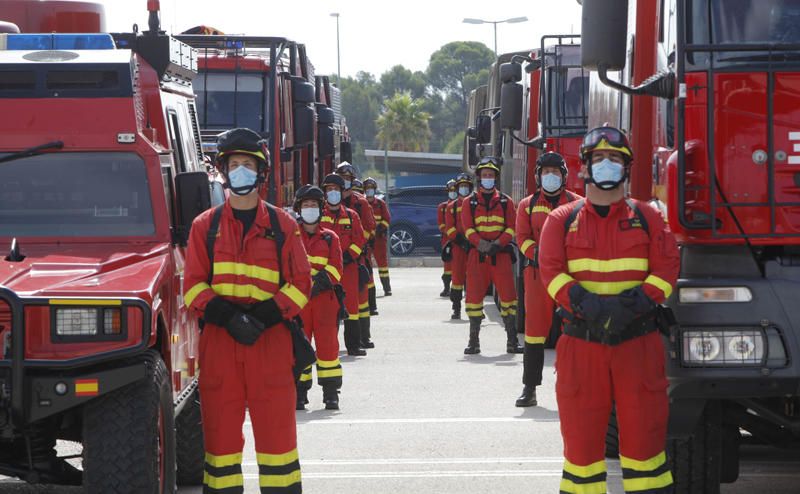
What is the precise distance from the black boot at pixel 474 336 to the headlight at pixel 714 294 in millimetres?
9369

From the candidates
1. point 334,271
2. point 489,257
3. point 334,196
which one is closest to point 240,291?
point 334,271

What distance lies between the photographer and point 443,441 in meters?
10.7

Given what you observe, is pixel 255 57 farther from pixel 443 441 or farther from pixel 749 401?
pixel 749 401

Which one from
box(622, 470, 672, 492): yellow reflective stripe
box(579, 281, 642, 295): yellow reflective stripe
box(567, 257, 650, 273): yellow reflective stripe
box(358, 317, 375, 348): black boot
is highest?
box(567, 257, 650, 273): yellow reflective stripe

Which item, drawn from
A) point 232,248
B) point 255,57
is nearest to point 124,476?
point 232,248

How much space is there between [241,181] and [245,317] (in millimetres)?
704

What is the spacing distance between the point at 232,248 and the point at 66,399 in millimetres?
1135

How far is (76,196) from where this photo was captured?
815cm

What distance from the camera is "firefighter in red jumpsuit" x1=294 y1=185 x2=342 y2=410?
12.4 m

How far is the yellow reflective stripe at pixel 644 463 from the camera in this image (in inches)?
275

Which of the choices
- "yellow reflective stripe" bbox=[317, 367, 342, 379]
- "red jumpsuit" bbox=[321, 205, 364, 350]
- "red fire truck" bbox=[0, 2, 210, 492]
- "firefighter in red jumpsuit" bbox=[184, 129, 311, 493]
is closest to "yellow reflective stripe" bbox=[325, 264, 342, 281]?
"yellow reflective stripe" bbox=[317, 367, 342, 379]

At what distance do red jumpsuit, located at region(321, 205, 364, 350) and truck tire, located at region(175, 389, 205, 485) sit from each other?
6.93m

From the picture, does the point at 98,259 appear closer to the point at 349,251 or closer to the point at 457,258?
the point at 349,251

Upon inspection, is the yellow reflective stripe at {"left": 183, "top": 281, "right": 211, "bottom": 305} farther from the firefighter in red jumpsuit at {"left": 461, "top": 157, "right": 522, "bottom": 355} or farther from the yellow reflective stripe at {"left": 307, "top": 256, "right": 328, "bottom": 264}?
the firefighter in red jumpsuit at {"left": 461, "top": 157, "right": 522, "bottom": 355}
